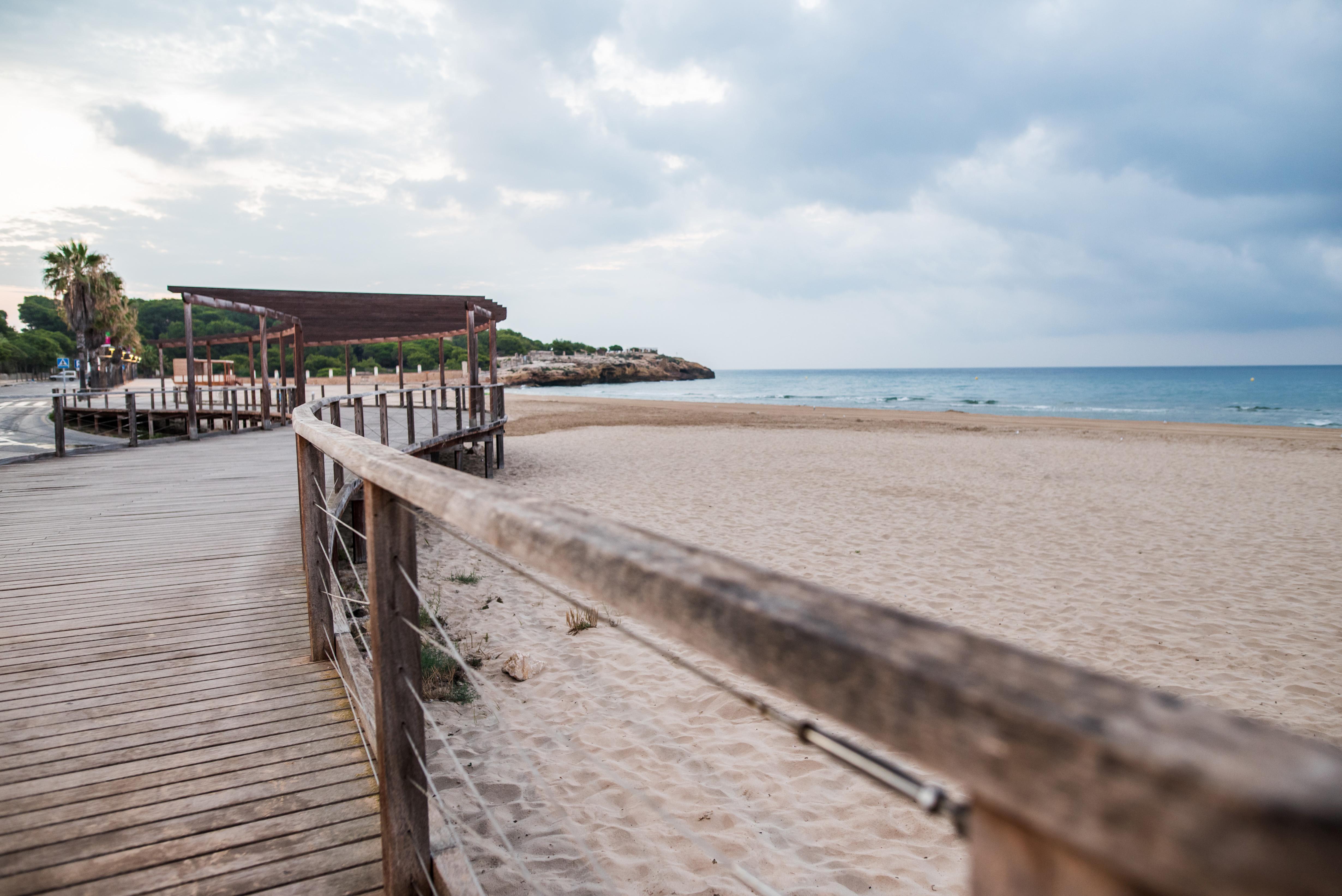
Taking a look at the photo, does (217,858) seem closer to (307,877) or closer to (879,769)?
(307,877)

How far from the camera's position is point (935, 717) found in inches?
19.1

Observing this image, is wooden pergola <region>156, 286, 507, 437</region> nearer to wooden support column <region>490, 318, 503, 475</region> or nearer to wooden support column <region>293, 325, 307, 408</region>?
wooden support column <region>293, 325, 307, 408</region>

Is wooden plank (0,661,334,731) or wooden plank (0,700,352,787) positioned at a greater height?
wooden plank (0,661,334,731)

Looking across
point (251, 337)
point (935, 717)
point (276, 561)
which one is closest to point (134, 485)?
point (276, 561)

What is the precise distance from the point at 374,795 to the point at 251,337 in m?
27.7

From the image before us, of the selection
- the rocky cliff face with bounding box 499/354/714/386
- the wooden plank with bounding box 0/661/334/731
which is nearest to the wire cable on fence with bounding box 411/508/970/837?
the wooden plank with bounding box 0/661/334/731

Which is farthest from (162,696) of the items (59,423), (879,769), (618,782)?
(59,423)

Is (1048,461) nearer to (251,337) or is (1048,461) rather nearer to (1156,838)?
(1156,838)

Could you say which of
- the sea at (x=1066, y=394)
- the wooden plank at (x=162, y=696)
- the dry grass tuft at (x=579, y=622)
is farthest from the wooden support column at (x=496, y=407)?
the sea at (x=1066, y=394)

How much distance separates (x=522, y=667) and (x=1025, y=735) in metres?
4.79

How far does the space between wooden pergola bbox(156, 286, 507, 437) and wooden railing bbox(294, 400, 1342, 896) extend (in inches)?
A: 471

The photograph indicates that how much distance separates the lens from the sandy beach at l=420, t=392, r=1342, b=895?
323 centimetres

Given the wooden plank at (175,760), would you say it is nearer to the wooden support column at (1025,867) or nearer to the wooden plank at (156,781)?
the wooden plank at (156,781)

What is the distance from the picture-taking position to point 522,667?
4844 mm
